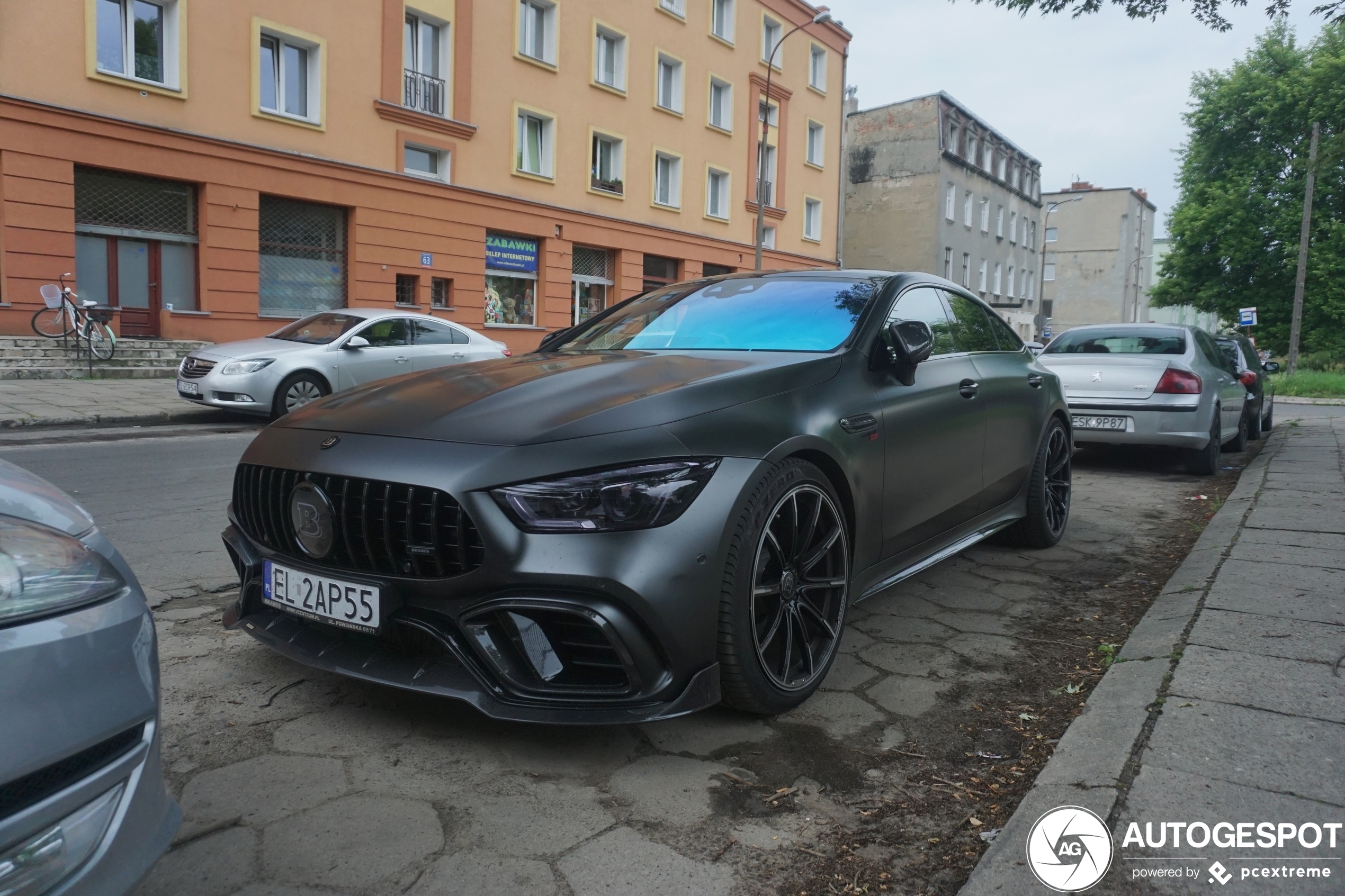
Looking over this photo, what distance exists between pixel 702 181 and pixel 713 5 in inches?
198

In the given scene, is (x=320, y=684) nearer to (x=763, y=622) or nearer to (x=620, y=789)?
(x=620, y=789)

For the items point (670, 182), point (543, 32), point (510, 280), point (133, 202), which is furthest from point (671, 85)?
point (133, 202)

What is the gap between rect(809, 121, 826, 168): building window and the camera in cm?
3309

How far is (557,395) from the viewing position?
2.82 m

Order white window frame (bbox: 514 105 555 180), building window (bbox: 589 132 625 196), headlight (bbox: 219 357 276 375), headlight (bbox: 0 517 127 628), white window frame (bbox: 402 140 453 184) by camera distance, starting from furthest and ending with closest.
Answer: building window (bbox: 589 132 625 196)
white window frame (bbox: 514 105 555 180)
white window frame (bbox: 402 140 453 184)
headlight (bbox: 219 357 276 375)
headlight (bbox: 0 517 127 628)

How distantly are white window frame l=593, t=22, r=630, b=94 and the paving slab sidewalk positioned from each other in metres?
22.8

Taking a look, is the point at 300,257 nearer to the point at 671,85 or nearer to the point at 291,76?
the point at 291,76

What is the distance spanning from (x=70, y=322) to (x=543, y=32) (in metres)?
12.9

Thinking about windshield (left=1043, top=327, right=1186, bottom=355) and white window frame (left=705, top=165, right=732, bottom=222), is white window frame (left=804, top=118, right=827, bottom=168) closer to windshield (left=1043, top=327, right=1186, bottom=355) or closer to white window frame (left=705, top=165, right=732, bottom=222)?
white window frame (left=705, top=165, right=732, bottom=222)

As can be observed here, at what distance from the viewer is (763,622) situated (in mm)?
2818

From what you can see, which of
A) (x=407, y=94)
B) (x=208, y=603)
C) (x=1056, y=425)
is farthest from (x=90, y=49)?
(x=1056, y=425)

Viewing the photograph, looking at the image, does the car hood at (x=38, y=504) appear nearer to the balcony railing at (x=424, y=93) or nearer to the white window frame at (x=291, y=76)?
the white window frame at (x=291, y=76)

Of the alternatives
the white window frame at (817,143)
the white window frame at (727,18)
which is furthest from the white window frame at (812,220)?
the white window frame at (727,18)

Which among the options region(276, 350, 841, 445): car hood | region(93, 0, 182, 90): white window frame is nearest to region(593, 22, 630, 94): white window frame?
region(93, 0, 182, 90): white window frame
